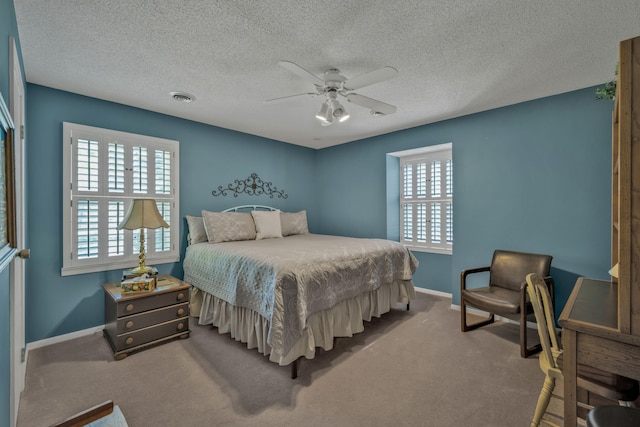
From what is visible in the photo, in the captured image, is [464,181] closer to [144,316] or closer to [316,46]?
[316,46]

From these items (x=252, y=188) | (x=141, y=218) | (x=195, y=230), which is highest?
(x=252, y=188)

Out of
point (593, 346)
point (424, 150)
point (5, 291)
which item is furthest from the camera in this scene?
point (424, 150)

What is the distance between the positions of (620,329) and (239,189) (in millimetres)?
4141

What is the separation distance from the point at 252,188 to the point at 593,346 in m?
4.14

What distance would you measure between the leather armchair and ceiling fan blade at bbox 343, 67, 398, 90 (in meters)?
2.13

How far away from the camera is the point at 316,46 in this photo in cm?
208

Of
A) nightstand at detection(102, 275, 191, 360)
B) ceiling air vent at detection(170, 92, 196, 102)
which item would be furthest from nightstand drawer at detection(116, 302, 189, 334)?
ceiling air vent at detection(170, 92, 196, 102)

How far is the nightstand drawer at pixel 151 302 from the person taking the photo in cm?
250

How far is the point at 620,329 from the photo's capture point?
112 cm

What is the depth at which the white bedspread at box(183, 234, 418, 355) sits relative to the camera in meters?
2.15

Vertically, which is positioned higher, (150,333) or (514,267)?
(514,267)

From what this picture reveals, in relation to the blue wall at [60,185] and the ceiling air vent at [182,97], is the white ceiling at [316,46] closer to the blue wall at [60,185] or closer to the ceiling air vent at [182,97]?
the ceiling air vent at [182,97]

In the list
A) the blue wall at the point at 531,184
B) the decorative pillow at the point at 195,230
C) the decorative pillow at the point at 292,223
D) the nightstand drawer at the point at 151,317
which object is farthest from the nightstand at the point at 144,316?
the blue wall at the point at 531,184

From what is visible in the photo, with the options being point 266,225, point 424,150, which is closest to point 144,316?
point 266,225
